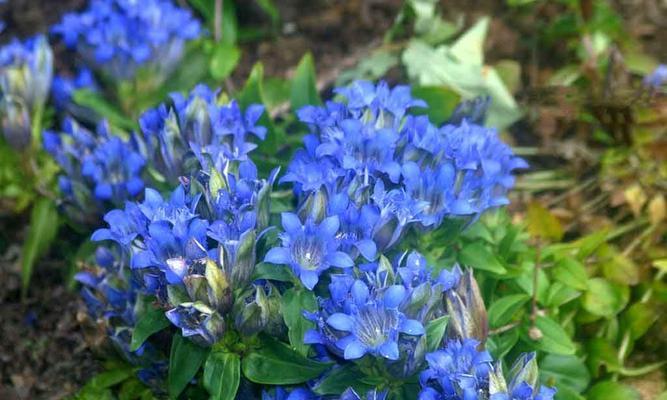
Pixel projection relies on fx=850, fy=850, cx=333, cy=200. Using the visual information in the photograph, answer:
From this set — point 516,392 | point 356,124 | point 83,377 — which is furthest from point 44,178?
point 516,392

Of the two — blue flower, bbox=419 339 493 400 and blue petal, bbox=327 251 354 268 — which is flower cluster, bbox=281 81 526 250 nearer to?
blue petal, bbox=327 251 354 268

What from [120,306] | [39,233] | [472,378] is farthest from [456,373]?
[39,233]

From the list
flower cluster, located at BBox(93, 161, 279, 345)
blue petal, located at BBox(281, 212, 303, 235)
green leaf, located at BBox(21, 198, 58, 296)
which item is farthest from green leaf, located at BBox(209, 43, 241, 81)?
blue petal, located at BBox(281, 212, 303, 235)

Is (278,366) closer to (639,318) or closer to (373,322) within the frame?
(373,322)

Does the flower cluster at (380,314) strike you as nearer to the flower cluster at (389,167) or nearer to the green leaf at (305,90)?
the flower cluster at (389,167)

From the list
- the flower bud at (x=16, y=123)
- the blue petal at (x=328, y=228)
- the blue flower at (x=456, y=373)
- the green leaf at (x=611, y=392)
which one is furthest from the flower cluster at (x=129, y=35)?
the green leaf at (x=611, y=392)

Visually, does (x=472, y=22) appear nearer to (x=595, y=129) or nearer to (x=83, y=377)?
(x=595, y=129)
